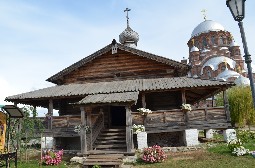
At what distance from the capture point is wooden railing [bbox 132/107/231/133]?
15.3 meters

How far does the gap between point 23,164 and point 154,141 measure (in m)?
7.98

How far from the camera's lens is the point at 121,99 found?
13773mm

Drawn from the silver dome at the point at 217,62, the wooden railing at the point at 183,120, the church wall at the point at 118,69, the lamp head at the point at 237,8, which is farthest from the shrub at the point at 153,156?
the silver dome at the point at 217,62

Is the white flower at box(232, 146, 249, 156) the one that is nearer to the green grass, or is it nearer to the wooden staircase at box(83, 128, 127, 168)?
the green grass

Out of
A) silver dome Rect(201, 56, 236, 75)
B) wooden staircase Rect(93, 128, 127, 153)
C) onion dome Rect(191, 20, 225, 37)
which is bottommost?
wooden staircase Rect(93, 128, 127, 153)

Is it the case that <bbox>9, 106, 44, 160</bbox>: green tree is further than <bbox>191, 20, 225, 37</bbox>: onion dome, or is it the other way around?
<bbox>191, 20, 225, 37</bbox>: onion dome

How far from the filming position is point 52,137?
16.5 meters

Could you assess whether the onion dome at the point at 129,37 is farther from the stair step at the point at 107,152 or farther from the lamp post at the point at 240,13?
the lamp post at the point at 240,13

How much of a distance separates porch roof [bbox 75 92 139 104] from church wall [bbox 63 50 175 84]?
3.84m

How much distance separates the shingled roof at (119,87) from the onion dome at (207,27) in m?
42.8

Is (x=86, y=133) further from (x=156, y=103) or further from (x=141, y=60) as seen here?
(x=141, y=60)

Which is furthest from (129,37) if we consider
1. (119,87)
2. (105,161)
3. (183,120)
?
(105,161)

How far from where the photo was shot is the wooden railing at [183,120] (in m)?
15.3

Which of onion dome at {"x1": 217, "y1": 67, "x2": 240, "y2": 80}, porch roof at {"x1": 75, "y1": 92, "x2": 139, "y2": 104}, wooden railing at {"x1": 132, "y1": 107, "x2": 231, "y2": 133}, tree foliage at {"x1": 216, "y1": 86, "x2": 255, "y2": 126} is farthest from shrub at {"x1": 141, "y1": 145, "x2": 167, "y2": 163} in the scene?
onion dome at {"x1": 217, "y1": 67, "x2": 240, "y2": 80}
